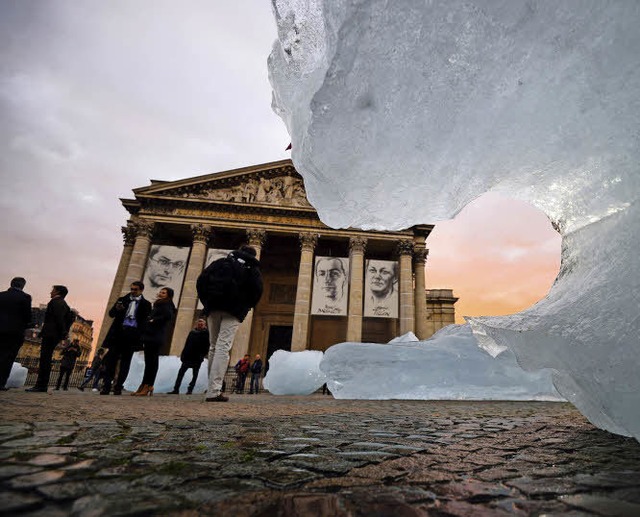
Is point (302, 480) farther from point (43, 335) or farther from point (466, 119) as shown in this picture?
point (43, 335)

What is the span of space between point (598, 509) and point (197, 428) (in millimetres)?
1546

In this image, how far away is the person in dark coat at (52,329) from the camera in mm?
5066

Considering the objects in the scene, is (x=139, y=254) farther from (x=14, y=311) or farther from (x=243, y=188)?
(x=14, y=311)

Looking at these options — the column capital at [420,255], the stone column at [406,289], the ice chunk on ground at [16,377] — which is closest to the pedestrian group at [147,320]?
the ice chunk on ground at [16,377]

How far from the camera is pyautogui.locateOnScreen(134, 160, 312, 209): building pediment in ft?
65.8

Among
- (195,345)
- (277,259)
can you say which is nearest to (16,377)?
(195,345)

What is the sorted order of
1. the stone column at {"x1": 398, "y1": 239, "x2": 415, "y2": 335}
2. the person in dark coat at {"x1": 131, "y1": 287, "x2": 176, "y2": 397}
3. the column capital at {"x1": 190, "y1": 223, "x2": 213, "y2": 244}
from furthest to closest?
the column capital at {"x1": 190, "y1": 223, "x2": 213, "y2": 244} → the stone column at {"x1": 398, "y1": 239, "x2": 415, "y2": 335} → the person in dark coat at {"x1": 131, "y1": 287, "x2": 176, "y2": 397}

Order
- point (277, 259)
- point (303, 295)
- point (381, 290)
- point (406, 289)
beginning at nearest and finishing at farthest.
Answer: point (381, 290), point (303, 295), point (406, 289), point (277, 259)

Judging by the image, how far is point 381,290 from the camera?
19.0 metres

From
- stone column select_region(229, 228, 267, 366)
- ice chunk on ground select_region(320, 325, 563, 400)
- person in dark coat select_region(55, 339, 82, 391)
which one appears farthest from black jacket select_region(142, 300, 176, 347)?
stone column select_region(229, 228, 267, 366)

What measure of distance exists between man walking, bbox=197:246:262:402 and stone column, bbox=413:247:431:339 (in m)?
17.1

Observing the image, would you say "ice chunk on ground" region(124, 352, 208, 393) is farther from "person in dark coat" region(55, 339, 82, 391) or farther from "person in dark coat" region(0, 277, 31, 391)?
"person in dark coat" region(0, 277, 31, 391)

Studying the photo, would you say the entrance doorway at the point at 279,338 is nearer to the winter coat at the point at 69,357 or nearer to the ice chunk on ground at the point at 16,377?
the winter coat at the point at 69,357

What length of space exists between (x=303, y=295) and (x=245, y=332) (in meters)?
3.56
